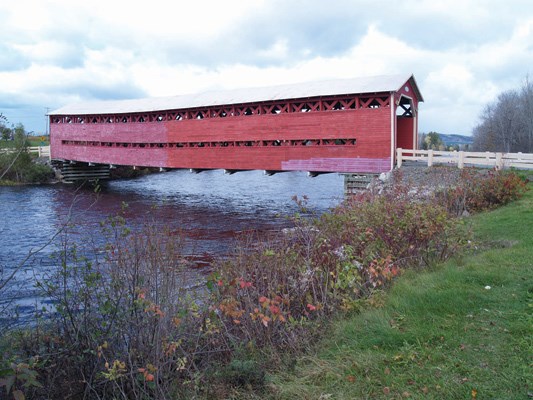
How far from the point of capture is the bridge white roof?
16062 mm

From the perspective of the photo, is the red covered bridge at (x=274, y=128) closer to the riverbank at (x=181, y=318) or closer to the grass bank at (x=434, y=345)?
the riverbank at (x=181, y=318)

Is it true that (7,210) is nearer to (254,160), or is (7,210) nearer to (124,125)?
(124,125)

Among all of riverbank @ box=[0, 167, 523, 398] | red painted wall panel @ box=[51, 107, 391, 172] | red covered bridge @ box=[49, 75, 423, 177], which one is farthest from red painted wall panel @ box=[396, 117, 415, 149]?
riverbank @ box=[0, 167, 523, 398]

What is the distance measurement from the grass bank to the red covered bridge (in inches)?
443

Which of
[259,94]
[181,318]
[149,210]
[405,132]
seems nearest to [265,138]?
[259,94]

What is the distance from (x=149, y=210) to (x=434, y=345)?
5041 mm

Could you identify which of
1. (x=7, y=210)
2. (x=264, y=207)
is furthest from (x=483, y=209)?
(x=7, y=210)

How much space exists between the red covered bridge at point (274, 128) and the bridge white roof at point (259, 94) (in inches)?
1.7

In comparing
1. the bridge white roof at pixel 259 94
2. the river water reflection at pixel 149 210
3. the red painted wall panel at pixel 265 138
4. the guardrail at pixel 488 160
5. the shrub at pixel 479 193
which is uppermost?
the bridge white roof at pixel 259 94

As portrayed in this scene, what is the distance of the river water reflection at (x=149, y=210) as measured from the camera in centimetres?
1038

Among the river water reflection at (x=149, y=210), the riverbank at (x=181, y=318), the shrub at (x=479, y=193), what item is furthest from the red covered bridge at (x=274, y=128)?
the riverbank at (x=181, y=318)

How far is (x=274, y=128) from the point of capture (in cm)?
1792

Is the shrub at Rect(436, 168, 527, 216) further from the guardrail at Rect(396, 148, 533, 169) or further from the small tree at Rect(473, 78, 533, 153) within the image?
the small tree at Rect(473, 78, 533, 153)

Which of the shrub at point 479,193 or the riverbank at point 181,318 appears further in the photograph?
the shrub at point 479,193
